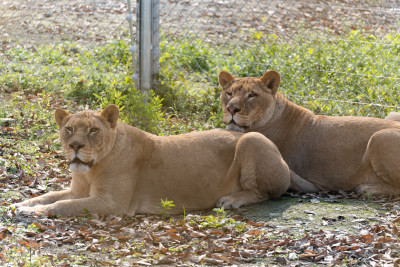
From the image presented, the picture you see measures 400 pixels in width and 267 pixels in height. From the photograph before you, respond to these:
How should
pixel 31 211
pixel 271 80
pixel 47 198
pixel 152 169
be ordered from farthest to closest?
pixel 271 80
pixel 152 169
pixel 47 198
pixel 31 211

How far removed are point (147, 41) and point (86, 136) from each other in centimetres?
337

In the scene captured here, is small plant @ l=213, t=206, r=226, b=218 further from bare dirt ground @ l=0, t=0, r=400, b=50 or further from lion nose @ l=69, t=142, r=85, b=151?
bare dirt ground @ l=0, t=0, r=400, b=50

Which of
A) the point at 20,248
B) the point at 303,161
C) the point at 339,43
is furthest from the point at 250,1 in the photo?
A: the point at 20,248

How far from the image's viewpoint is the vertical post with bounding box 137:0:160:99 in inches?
338

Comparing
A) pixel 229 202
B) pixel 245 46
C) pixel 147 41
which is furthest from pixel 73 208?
pixel 245 46

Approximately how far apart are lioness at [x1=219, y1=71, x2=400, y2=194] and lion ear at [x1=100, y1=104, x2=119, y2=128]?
60.6 inches

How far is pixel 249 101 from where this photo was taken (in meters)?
6.97

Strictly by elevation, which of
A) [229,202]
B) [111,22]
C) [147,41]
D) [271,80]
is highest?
[111,22]

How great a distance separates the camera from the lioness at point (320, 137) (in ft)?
20.9

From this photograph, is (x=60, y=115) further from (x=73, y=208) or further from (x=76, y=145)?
(x=73, y=208)

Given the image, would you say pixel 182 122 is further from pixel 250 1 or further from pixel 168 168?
pixel 250 1

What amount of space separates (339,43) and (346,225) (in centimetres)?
547

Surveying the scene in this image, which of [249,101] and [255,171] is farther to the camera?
[249,101]

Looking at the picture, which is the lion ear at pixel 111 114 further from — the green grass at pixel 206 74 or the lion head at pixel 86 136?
the green grass at pixel 206 74
